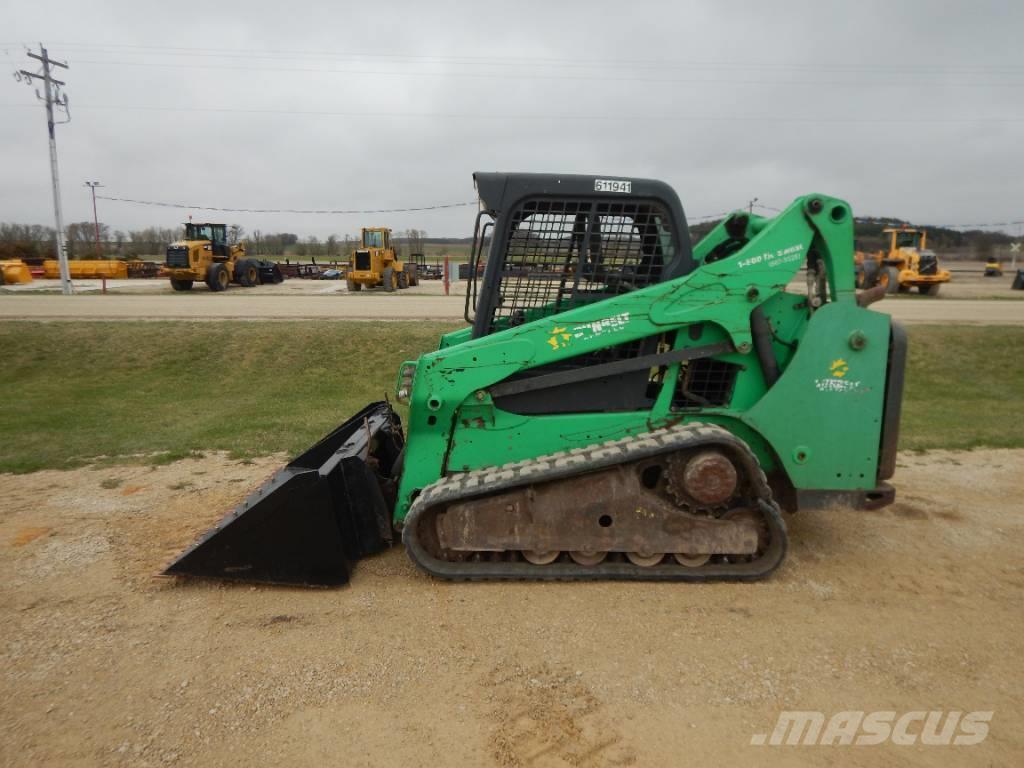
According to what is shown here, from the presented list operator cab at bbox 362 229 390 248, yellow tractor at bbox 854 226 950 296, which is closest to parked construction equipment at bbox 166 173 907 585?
yellow tractor at bbox 854 226 950 296

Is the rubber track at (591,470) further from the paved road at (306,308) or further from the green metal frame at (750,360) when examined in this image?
the paved road at (306,308)

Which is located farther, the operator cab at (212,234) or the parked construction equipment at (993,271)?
the parked construction equipment at (993,271)

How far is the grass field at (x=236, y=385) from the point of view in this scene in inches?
315

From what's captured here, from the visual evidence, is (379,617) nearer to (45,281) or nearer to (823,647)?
(823,647)

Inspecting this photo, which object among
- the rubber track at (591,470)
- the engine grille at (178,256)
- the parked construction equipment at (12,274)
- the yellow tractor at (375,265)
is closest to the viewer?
the rubber track at (591,470)

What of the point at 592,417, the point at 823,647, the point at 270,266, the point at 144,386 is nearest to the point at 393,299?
the point at 144,386

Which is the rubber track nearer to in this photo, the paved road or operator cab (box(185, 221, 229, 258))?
the paved road

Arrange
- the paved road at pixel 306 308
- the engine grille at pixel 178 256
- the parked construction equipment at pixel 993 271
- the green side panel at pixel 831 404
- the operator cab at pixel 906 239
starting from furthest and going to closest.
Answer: the parked construction equipment at pixel 993 271 < the engine grille at pixel 178 256 < the operator cab at pixel 906 239 < the paved road at pixel 306 308 < the green side panel at pixel 831 404

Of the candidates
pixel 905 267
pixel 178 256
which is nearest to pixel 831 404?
pixel 905 267

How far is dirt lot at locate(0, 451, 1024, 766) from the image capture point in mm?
2807

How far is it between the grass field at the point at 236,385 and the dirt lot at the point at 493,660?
323 cm

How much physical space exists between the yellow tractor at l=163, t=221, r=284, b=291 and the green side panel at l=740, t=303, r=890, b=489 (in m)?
27.8

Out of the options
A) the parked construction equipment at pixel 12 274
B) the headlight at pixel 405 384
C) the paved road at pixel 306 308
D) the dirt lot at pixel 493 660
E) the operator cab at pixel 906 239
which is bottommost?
the dirt lot at pixel 493 660

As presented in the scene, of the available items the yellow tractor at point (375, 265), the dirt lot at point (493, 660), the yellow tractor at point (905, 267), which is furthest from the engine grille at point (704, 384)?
the yellow tractor at point (375, 265)
